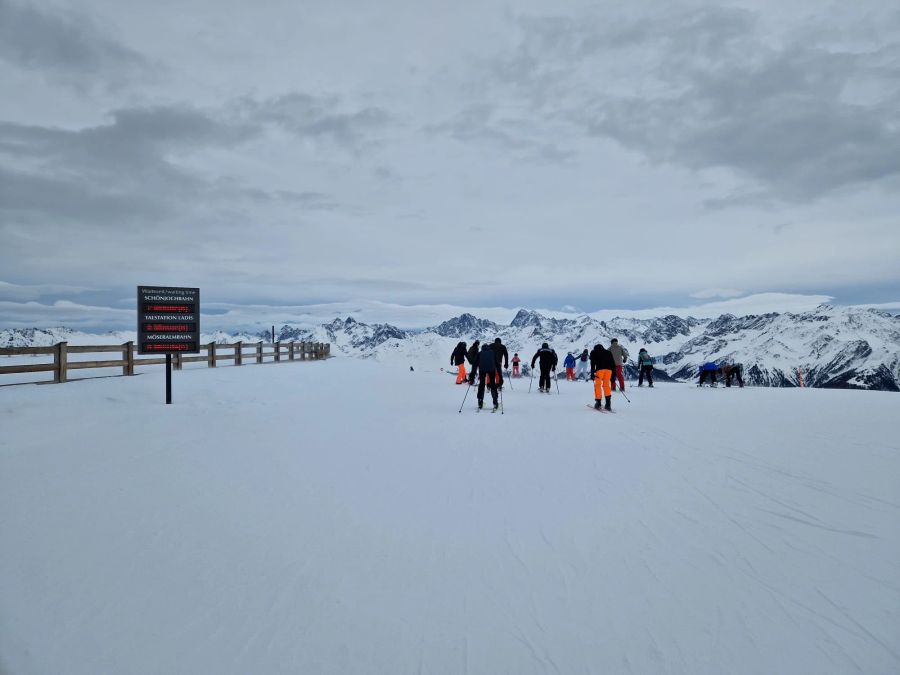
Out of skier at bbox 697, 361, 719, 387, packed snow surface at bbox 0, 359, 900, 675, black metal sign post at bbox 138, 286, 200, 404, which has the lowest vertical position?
packed snow surface at bbox 0, 359, 900, 675

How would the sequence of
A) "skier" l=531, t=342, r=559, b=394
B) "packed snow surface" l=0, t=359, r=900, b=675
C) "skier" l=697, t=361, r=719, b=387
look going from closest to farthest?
"packed snow surface" l=0, t=359, r=900, b=675, "skier" l=531, t=342, r=559, b=394, "skier" l=697, t=361, r=719, b=387

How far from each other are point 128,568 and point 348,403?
1136 centimetres

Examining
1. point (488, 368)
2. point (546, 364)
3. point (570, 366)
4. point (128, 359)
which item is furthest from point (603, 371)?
point (128, 359)

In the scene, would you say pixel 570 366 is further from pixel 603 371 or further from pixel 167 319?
pixel 167 319

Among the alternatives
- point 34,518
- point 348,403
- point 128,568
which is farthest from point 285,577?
Result: point 348,403

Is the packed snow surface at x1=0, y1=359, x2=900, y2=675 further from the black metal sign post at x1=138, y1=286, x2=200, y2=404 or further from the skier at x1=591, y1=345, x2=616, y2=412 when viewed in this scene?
the black metal sign post at x1=138, y1=286, x2=200, y2=404

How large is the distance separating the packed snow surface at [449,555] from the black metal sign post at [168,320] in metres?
4.79

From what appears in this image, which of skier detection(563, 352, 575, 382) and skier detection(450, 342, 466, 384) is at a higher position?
skier detection(450, 342, 466, 384)

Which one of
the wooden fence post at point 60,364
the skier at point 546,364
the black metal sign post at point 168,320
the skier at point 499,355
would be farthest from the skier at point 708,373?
the wooden fence post at point 60,364

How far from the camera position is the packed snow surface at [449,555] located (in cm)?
342

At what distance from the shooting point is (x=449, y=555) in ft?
15.4

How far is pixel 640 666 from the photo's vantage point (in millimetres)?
3234

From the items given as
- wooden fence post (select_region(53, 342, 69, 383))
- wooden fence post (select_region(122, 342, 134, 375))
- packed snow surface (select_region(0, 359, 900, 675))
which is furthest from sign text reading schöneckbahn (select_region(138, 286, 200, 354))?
packed snow surface (select_region(0, 359, 900, 675))

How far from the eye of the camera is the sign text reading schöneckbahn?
14312mm
